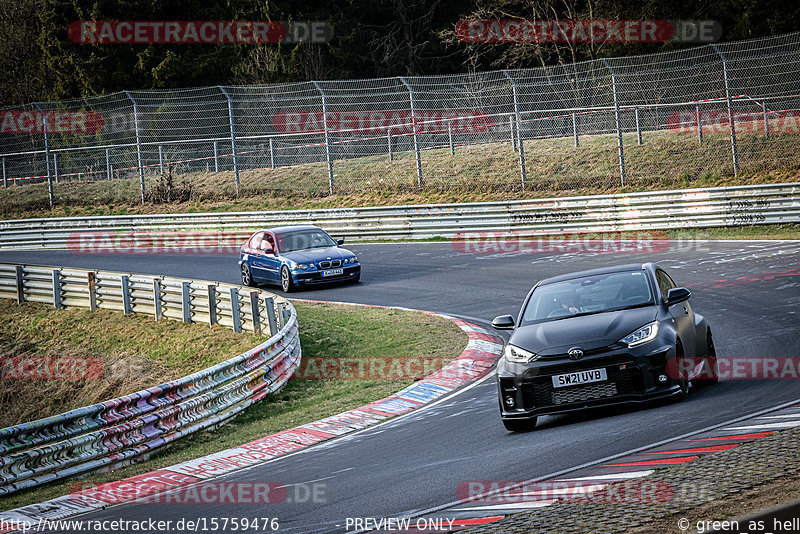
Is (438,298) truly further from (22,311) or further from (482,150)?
(482,150)

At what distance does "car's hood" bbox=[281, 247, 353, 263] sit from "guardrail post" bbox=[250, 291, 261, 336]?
4.70 m

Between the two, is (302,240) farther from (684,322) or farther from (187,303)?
(684,322)

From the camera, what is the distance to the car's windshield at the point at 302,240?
21.8 metres

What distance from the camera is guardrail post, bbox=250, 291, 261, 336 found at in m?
16.2

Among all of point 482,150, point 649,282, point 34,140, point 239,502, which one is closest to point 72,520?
point 239,502

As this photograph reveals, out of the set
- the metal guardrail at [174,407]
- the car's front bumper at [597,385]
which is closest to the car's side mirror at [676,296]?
the car's front bumper at [597,385]

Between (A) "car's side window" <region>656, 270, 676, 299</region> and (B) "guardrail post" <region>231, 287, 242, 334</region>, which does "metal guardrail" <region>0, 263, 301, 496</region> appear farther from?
(A) "car's side window" <region>656, 270, 676, 299</region>

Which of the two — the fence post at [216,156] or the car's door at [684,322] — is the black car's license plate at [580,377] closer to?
the car's door at [684,322]

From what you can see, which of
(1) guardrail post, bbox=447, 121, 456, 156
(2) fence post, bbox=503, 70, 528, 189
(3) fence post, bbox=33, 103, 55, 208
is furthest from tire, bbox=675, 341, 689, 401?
(3) fence post, bbox=33, 103, 55, 208

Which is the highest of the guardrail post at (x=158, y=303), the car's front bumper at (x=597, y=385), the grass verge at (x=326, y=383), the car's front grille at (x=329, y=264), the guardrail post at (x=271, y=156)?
the guardrail post at (x=271, y=156)

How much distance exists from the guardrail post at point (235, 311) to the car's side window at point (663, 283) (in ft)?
28.3

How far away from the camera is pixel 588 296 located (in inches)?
380

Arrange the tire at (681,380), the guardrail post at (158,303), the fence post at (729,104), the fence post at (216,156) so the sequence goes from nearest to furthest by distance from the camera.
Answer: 1. the tire at (681,380)
2. the guardrail post at (158,303)
3. the fence post at (729,104)
4. the fence post at (216,156)

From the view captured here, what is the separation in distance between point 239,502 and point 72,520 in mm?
1400
